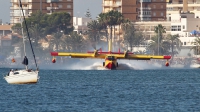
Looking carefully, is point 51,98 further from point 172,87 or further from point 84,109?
point 172,87

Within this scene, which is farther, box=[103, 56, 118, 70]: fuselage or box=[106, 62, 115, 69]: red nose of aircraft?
box=[106, 62, 115, 69]: red nose of aircraft

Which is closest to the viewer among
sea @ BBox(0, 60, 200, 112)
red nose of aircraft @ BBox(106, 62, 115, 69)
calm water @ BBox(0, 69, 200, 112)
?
sea @ BBox(0, 60, 200, 112)

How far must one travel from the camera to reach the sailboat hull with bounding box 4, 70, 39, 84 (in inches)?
4678

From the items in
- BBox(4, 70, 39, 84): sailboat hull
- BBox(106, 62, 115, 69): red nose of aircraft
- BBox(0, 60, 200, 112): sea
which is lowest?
BBox(106, 62, 115, 69): red nose of aircraft

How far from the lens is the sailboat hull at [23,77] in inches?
4678

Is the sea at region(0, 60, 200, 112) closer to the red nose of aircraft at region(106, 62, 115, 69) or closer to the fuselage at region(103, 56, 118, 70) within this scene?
the fuselage at region(103, 56, 118, 70)

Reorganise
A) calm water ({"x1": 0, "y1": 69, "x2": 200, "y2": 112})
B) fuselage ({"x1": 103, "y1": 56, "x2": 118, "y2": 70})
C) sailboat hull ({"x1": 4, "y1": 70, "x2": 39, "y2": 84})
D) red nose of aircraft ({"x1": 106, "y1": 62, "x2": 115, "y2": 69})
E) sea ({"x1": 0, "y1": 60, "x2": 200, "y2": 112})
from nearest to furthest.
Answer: sea ({"x1": 0, "y1": 60, "x2": 200, "y2": 112}), calm water ({"x1": 0, "y1": 69, "x2": 200, "y2": 112}), sailboat hull ({"x1": 4, "y1": 70, "x2": 39, "y2": 84}), fuselage ({"x1": 103, "y1": 56, "x2": 118, "y2": 70}), red nose of aircraft ({"x1": 106, "y1": 62, "x2": 115, "y2": 69})

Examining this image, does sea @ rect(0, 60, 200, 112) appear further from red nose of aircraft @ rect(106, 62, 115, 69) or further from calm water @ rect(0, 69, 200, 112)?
red nose of aircraft @ rect(106, 62, 115, 69)

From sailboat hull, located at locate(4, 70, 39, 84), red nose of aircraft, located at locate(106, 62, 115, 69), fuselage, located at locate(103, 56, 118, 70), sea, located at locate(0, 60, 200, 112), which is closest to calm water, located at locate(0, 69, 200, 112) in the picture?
sea, located at locate(0, 60, 200, 112)

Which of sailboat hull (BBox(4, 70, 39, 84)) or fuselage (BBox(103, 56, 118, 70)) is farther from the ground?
sailboat hull (BBox(4, 70, 39, 84))

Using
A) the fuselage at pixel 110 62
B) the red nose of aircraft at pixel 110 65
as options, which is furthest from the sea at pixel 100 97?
the red nose of aircraft at pixel 110 65

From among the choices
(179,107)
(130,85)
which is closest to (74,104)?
(179,107)

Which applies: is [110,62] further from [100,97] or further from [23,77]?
[100,97]

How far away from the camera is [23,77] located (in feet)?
391
